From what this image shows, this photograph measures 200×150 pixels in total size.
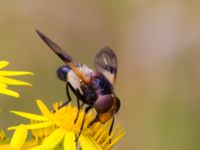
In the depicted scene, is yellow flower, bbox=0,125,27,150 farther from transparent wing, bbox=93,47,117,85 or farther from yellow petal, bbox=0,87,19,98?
transparent wing, bbox=93,47,117,85

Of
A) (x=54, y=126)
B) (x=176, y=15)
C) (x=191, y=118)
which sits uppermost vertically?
(x=54, y=126)

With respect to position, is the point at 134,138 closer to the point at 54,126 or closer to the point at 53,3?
the point at 53,3

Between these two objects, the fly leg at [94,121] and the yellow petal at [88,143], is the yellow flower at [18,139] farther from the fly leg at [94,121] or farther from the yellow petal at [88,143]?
the fly leg at [94,121]

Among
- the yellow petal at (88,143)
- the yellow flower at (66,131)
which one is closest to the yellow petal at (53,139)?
the yellow flower at (66,131)

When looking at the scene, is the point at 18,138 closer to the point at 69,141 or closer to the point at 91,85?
the point at 69,141

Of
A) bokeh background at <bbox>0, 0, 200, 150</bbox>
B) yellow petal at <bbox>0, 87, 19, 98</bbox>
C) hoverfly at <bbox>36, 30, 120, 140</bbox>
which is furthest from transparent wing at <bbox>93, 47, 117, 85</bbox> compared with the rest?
bokeh background at <bbox>0, 0, 200, 150</bbox>

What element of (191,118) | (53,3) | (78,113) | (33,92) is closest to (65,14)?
(53,3)
